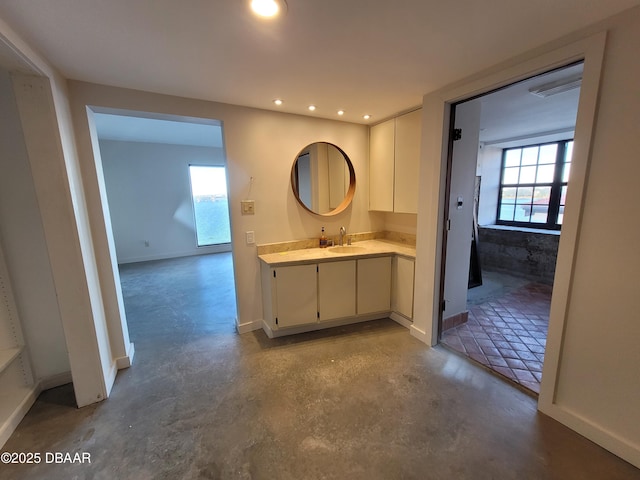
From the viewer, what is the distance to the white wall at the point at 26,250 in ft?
5.54

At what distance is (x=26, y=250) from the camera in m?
1.79

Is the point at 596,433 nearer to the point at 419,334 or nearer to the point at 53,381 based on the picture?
the point at 419,334

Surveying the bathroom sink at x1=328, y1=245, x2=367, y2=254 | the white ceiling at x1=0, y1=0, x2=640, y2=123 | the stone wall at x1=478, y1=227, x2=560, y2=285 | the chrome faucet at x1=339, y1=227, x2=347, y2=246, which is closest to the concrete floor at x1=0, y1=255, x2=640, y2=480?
the bathroom sink at x1=328, y1=245, x2=367, y2=254

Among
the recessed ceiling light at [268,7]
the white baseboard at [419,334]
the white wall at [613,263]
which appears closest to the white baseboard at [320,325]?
the white baseboard at [419,334]

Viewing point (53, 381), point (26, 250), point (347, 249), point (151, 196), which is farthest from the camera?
point (151, 196)

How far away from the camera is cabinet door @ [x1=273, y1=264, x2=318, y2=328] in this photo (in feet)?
8.11

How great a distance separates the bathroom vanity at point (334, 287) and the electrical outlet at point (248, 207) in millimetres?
472

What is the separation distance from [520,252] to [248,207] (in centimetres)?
442

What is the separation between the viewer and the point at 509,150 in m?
4.83

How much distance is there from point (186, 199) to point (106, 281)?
4379mm

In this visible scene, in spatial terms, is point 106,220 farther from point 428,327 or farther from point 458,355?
point 458,355

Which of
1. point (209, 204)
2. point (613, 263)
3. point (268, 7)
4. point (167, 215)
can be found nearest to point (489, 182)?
point (613, 263)

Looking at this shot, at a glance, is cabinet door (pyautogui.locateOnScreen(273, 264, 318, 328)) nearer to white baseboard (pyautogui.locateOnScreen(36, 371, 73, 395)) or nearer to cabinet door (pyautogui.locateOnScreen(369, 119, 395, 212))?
cabinet door (pyautogui.locateOnScreen(369, 119, 395, 212))

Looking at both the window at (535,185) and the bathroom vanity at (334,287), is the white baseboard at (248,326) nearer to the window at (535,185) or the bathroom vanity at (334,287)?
the bathroom vanity at (334,287)
